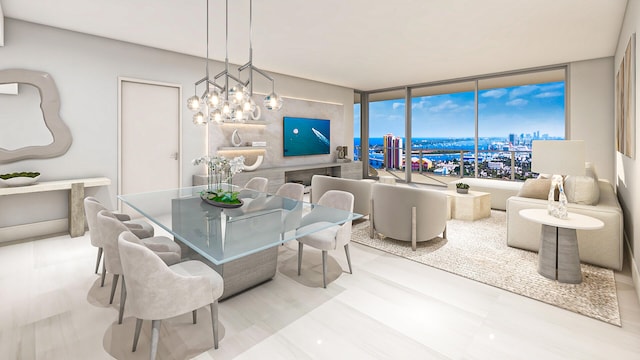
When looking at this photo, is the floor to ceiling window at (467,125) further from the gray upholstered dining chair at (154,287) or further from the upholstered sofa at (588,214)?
the gray upholstered dining chair at (154,287)

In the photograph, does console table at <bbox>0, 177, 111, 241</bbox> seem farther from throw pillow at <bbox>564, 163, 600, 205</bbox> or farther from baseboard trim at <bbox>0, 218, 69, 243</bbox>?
throw pillow at <bbox>564, 163, 600, 205</bbox>

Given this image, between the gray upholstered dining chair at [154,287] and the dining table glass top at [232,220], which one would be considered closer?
the gray upholstered dining chair at [154,287]

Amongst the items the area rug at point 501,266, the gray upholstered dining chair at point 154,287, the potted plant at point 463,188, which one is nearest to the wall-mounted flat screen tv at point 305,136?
the area rug at point 501,266

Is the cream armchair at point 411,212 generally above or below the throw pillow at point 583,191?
below

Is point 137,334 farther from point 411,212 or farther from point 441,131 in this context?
point 441,131

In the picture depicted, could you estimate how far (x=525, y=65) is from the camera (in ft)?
19.9

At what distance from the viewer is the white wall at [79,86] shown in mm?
3842

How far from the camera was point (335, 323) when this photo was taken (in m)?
2.14

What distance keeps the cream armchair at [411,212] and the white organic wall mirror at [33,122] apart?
419 cm

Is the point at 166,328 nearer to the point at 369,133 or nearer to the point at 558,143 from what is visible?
the point at 558,143

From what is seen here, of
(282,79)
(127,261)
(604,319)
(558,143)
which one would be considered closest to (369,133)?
(282,79)

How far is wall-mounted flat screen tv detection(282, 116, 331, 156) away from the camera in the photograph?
6975mm

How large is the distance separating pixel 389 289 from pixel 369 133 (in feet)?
23.5

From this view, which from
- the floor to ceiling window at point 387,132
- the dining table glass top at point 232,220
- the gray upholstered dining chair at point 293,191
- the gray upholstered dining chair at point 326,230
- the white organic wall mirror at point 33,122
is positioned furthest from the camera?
the floor to ceiling window at point 387,132
